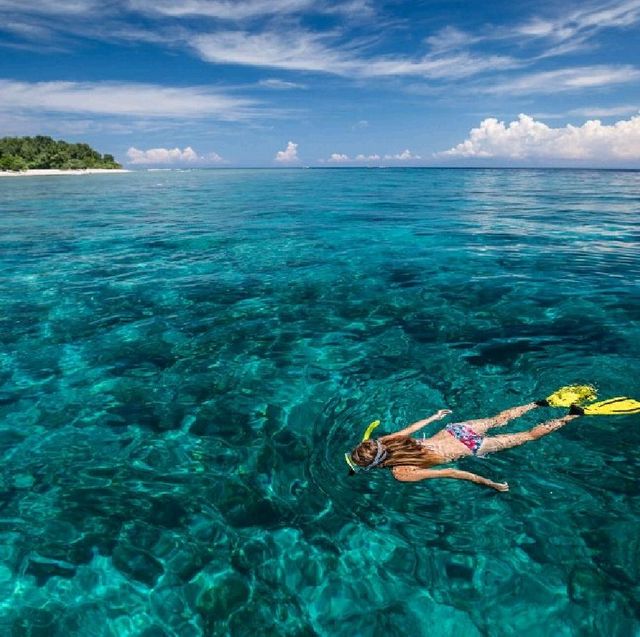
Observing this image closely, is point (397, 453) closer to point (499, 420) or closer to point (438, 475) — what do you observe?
point (438, 475)

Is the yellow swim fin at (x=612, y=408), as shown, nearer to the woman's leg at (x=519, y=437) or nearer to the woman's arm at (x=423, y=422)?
the woman's leg at (x=519, y=437)

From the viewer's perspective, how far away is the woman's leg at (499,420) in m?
8.14

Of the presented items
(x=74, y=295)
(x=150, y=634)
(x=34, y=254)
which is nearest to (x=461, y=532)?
(x=150, y=634)

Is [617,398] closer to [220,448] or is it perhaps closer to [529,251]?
[220,448]

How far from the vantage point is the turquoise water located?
565 centimetres

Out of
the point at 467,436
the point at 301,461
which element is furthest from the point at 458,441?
the point at 301,461

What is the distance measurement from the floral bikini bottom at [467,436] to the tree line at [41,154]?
14493 centimetres

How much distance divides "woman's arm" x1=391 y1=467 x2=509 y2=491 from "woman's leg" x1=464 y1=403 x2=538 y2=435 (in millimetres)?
1250

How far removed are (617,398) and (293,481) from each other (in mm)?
6235

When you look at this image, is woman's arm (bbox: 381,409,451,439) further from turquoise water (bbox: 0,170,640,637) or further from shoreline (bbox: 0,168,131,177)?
shoreline (bbox: 0,168,131,177)

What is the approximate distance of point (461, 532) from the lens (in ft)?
21.2

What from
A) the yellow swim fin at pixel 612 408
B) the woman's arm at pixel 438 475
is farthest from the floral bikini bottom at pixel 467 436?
the yellow swim fin at pixel 612 408

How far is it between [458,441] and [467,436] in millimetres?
200

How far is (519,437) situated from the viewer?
791cm
